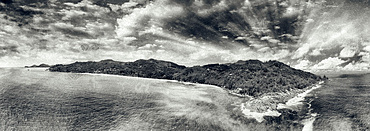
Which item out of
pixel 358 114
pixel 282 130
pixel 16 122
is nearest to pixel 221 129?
pixel 282 130

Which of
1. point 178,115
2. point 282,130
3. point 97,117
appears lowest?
point 282,130

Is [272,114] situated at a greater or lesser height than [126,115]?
lesser

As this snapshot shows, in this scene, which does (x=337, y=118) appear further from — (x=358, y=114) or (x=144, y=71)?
(x=144, y=71)

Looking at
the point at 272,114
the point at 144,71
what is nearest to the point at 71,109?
the point at 272,114

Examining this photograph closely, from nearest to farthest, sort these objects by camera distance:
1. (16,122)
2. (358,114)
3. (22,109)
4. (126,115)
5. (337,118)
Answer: (16,122)
(22,109)
(126,115)
(337,118)
(358,114)

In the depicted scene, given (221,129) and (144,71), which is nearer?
(221,129)

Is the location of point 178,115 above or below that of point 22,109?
below

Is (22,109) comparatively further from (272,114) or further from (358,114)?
(358,114)

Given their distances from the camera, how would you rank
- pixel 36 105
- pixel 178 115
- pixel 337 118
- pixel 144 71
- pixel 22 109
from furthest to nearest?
1. pixel 144 71
2. pixel 337 118
3. pixel 178 115
4. pixel 36 105
5. pixel 22 109

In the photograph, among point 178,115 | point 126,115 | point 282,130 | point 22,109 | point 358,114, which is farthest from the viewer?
point 358,114
